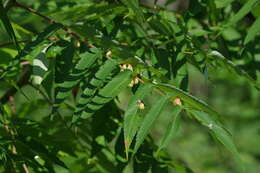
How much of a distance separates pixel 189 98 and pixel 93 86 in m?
0.25

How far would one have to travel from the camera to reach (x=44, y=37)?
1521mm

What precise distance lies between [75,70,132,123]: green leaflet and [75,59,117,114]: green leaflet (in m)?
0.01

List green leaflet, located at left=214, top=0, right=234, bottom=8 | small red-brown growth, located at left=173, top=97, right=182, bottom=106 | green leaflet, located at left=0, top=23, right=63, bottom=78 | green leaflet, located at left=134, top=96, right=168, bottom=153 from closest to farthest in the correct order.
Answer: green leaflet, located at left=134, top=96, right=168, bottom=153 → small red-brown growth, located at left=173, top=97, right=182, bottom=106 → green leaflet, located at left=0, top=23, right=63, bottom=78 → green leaflet, located at left=214, top=0, right=234, bottom=8

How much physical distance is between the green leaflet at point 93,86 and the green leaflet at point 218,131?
24cm

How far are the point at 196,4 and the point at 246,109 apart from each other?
3258 millimetres

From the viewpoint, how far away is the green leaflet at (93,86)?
144 cm

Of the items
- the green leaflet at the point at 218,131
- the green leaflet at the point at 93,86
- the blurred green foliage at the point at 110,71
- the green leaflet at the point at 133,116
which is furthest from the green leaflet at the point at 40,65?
the green leaflet at the point at 218,131

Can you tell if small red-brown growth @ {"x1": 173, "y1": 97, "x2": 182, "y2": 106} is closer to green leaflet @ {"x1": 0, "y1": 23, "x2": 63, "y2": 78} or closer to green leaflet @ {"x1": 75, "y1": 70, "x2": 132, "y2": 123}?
green leaflet @ {"x1": 75, "y1": 70, "x2": 132, "y2": 123}

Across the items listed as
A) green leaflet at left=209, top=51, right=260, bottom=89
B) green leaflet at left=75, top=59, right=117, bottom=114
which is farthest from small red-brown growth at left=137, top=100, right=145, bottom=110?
green leaflet at left=209, top=51, right=260, bottom=89

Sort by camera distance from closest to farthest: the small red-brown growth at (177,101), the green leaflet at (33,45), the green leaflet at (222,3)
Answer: the small red-brown growth at (177,101), the green leaflet at (33,45), the green leaflet at (222,3)

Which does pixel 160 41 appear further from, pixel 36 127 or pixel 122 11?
pixel 36 127

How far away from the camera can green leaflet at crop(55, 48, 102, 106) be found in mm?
1490

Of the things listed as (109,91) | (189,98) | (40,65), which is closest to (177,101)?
(189,98)

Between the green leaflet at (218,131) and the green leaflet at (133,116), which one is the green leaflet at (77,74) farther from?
the green leaflet at (218,131)
